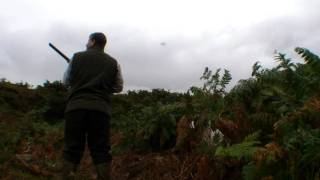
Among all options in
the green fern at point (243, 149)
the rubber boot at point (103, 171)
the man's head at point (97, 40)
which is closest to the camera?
the green fern at point (243, 149)

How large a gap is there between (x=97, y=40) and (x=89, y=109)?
3.02ft

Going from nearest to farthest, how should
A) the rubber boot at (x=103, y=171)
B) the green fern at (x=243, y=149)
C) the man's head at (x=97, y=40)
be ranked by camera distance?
the green fern at (x=243, y=149) → the rubber boot at (x=103, y=171) → the man's head at (x=97, y=40)

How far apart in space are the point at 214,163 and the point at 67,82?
206cm

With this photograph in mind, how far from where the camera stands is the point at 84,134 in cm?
837

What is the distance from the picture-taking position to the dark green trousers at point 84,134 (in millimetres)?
8250

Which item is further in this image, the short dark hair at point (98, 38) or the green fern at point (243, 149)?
the short dark hair at point (98, 38)

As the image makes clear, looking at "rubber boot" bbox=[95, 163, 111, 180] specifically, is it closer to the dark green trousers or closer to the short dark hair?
the dark green trousers

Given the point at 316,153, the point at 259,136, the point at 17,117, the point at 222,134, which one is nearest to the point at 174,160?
the point at 222,134

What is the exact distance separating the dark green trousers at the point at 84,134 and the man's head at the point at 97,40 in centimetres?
89

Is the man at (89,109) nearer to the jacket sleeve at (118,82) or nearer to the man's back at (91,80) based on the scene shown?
the man's back at (91,80)

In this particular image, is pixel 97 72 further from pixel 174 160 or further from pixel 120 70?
pixel 174 160

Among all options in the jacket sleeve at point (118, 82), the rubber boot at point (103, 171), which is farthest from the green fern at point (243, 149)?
the jacket sleeve at point (118, 82)

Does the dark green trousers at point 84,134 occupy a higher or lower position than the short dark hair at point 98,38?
lower

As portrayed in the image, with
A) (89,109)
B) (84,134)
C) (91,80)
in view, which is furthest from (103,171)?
(91,80)
